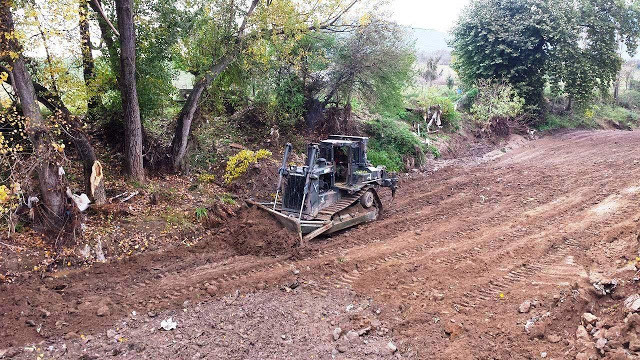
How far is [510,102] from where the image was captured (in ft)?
76.2

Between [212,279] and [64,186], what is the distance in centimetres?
387

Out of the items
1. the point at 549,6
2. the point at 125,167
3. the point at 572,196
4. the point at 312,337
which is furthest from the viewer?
the point at 549,6

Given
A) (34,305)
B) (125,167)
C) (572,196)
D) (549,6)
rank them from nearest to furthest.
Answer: (34,305)
(125,167)
(572,196)
(549,6)

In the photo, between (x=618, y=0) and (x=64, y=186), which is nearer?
(x=64, y=186)

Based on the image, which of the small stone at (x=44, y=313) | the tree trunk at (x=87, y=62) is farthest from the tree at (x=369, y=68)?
the small stone at (x=44, y=313)

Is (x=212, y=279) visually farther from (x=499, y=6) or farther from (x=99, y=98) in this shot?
(x=499, y=6)

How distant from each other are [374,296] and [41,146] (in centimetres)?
703

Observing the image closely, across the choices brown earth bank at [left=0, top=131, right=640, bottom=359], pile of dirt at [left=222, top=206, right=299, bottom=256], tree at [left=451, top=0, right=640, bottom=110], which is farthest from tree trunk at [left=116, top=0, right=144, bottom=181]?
tree at [left=451, top=0, right=640, bottom=110]

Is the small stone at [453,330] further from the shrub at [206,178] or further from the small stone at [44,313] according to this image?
the shrub at [206,178]

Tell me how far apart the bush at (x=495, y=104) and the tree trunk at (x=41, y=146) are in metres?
20.1

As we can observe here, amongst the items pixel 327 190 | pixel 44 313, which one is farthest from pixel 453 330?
pixel 44 313

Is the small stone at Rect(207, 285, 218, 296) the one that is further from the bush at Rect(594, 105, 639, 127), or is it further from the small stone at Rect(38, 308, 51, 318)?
the bush at Rect(594, 105, 639, 127)

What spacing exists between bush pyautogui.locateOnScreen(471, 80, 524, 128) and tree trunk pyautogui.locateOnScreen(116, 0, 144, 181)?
58.8ft

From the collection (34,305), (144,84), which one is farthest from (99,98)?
(34,305)
